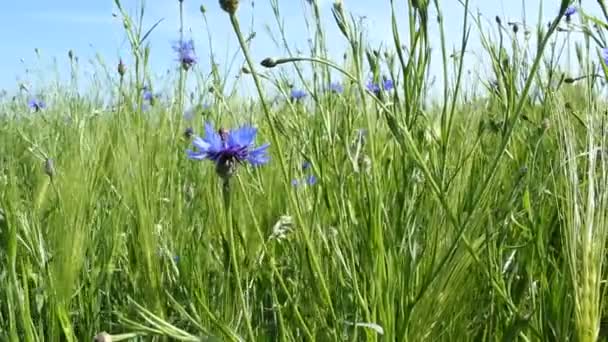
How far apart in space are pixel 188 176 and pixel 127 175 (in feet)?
1.90

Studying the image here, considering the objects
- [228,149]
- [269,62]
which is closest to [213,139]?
[228,149]

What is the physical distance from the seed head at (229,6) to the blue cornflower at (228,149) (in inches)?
7.8

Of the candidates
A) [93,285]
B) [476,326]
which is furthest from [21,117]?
[476,326]

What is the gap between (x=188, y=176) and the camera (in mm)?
1623

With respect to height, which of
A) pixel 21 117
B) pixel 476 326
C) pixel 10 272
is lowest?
pixel 476 326

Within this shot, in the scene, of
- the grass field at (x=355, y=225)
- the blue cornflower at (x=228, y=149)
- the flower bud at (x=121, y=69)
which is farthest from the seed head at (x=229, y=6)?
the flower bud at (x=121, y=69)

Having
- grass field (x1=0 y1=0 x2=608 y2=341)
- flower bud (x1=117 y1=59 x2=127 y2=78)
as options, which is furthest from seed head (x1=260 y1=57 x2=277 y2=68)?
flower bud (x1=117 y1=59 x2=127 y2=78)

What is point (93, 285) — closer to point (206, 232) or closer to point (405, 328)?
point (206, 232)

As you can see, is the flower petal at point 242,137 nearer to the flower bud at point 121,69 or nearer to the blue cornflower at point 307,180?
the blue cornflower at point 307,180

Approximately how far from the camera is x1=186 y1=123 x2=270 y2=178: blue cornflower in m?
0.82

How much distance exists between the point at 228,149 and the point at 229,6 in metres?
0.22

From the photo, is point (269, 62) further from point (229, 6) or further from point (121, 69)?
point (121, 69)

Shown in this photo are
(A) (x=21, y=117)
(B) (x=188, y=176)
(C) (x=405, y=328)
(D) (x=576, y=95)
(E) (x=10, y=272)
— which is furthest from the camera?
(A) (x=21, y=117)

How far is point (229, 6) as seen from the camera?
0.65 metres
